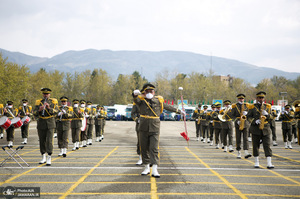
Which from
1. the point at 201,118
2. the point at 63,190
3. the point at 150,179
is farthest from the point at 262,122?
the point at 201,118

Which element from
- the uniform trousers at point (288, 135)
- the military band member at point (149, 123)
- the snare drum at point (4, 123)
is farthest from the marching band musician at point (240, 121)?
the snare drum at point (4, 123)

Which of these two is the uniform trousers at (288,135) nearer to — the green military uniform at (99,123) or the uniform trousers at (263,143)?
the uniform trousers at (263,143)

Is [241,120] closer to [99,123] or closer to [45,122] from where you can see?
[45,122]

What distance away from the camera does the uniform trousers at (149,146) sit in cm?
774

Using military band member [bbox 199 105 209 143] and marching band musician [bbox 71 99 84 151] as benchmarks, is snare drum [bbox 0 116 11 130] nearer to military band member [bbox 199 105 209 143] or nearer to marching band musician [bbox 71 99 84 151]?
marching band musician [bbox 71 99 84 151]

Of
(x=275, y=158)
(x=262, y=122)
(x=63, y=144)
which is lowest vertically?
(x=275, y=158)

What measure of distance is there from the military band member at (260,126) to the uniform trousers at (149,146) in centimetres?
376

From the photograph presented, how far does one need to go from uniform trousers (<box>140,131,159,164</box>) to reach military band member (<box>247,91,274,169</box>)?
3.76 meters

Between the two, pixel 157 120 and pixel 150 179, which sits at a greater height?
pixel 157 120

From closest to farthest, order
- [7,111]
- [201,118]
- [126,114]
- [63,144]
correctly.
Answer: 1. [63,144]
2. [7,111]
3. [201,118]
4. [126,114]

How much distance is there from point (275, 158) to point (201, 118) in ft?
23.8

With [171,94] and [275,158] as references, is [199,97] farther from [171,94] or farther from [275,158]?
[275,158]

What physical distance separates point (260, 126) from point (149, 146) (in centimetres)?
402

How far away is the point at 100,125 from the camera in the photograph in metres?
17.9
